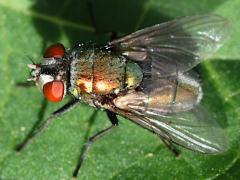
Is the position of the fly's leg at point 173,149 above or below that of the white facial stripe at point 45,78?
below

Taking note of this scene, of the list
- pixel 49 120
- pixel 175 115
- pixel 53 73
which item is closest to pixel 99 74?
pixel 53 73

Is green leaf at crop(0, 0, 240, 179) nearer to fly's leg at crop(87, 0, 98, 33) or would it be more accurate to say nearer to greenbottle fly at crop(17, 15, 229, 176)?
fly's leg at crop(87, 0, 98, 33)

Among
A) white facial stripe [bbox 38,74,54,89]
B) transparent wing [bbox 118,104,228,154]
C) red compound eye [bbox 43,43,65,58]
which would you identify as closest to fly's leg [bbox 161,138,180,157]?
transparent wing [bbox 118,104,228,154]

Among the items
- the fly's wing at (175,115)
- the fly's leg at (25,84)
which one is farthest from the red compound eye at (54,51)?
the fly's wing at (175,115)

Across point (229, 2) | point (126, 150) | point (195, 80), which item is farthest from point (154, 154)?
point (229, 2)

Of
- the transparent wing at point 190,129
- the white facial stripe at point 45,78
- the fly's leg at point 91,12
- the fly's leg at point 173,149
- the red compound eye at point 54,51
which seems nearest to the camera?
the transparent wing at point 190,129

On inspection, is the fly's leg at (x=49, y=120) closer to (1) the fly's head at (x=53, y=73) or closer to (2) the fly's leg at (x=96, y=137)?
(1) the fly's head at (x=53, y=73)

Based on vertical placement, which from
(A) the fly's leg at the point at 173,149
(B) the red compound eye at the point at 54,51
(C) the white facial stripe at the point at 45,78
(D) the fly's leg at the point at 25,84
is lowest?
(A) the fly's leg at the point at 173,149
